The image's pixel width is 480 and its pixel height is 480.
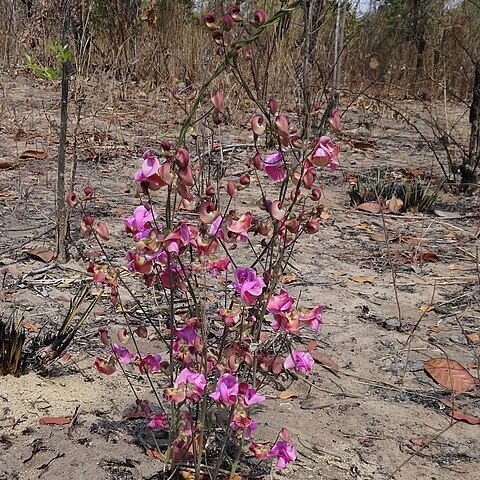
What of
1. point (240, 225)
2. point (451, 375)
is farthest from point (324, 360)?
point (240, 225)

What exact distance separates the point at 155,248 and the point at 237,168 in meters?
3.78

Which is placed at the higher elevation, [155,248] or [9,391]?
[155,248]

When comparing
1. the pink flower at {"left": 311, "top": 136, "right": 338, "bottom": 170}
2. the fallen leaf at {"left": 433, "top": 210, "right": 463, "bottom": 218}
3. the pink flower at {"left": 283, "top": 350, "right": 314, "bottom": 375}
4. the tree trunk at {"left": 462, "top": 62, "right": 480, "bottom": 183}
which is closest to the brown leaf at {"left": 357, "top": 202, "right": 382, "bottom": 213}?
the fallen leaf at {"left": 433, "top": 210, "right": 463, "bottom": 218}

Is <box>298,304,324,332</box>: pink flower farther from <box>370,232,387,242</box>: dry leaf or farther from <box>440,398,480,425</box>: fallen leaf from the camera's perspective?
<box>370,232,387,242</box>: dry leaf

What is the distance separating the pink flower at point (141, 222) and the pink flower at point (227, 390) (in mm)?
298

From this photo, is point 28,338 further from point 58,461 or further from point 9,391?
point 58,461

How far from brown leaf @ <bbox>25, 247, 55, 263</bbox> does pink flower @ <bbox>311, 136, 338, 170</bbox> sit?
1.83 m

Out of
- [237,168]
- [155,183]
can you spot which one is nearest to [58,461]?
[155,183]

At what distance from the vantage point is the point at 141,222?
1.28 metres

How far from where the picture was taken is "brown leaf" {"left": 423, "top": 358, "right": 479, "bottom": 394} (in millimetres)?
2178

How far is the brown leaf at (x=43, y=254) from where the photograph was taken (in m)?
2.81

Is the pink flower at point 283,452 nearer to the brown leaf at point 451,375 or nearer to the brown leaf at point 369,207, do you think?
the brown leaf at point 451,375

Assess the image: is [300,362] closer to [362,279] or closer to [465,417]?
[465,417]

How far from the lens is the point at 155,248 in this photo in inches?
46.1
